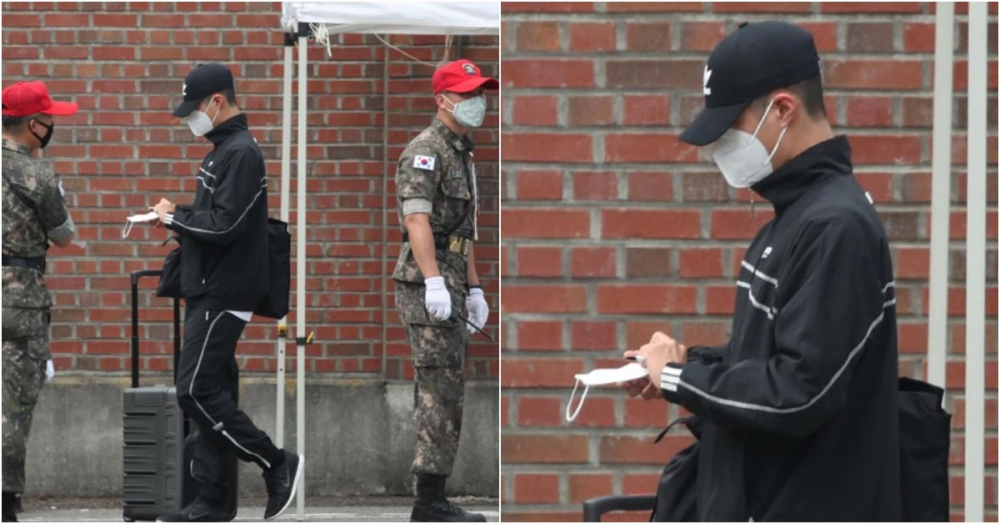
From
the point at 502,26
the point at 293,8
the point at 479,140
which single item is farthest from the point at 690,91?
the point at 479,140

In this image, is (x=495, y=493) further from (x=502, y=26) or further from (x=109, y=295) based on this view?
(x=502, y=26)

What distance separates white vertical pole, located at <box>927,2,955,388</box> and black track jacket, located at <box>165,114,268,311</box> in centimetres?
341

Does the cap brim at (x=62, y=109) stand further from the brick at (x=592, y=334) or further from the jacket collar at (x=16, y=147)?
the brick at (x=592, y=334)

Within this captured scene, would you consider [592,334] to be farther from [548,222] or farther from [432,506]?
[432,506]

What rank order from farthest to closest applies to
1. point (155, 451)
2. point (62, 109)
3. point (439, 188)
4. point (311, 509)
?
point (311, 509)
point (62, 109)
point (155, 451)
point (439, 188)

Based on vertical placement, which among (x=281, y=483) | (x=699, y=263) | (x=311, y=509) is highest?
(x=699, y=263)

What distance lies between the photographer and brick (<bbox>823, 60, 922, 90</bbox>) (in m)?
3.58

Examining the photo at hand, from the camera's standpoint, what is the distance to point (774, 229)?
2857 millimetres

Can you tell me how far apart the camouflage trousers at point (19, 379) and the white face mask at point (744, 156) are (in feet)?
15.8

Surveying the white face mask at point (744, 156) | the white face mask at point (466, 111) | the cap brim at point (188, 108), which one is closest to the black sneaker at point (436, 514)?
the white face mask at point (466, 111)

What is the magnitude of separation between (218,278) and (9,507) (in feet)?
5.43

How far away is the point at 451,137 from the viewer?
21.9ft

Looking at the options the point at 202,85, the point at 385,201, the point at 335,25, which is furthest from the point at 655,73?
the point at 385,201

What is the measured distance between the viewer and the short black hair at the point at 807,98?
113 inches
